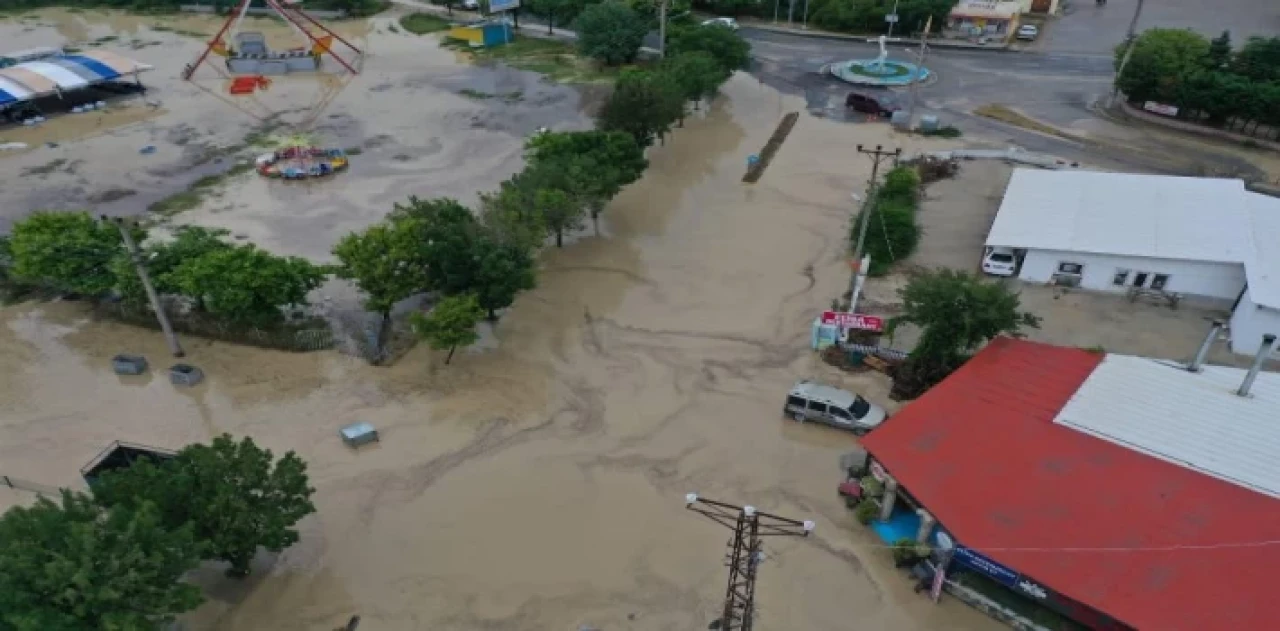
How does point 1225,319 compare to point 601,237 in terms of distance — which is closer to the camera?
point 1225,319

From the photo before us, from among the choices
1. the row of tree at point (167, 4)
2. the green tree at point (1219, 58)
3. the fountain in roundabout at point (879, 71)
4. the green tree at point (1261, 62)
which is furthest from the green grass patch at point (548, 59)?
the green tree at point (1261, 62)

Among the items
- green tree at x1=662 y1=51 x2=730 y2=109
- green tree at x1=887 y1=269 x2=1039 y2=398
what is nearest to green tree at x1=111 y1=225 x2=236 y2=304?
green tree at x1=887 y1=269 x2=1039 y2=398

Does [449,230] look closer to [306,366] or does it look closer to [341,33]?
[306,366]

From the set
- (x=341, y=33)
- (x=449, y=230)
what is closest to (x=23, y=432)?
(x=449, y=230)

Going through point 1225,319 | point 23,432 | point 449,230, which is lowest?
point 23,432

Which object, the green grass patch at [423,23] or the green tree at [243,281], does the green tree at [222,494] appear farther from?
the green grass patch at [423,23]

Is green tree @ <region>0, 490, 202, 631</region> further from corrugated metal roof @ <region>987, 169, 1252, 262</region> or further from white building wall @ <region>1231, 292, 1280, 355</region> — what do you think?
white building wall @ <region>1231, 292, 1280, 355</region>
